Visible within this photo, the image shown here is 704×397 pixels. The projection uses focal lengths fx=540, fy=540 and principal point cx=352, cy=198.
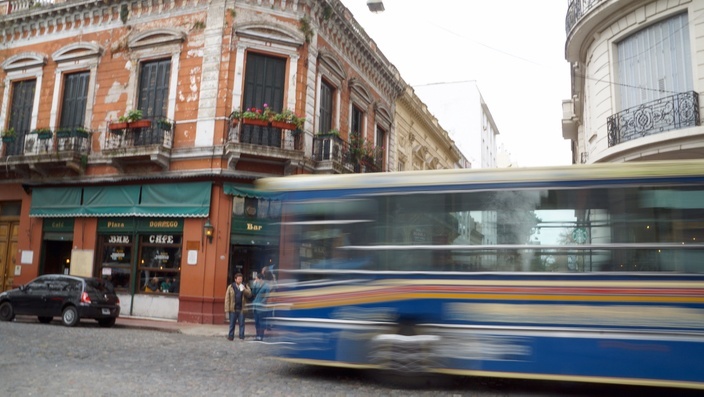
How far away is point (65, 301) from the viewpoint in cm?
1536

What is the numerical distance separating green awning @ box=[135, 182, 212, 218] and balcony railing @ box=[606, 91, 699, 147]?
1193 cm

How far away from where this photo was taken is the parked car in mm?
15180

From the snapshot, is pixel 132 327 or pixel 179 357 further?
pixel 132 327

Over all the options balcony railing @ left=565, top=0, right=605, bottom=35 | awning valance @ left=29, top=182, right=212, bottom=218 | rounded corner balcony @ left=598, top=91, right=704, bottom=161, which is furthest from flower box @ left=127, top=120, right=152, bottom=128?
rounded corner balcony @ left=598, top=91, right=704, bottom=161

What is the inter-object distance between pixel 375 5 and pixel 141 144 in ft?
29.5

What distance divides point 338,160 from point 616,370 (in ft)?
42.5

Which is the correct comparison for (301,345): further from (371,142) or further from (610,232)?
(371,142)

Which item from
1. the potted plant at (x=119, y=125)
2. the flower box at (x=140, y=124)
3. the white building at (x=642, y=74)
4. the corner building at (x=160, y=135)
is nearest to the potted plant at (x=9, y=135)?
the corner building at (x=160, y=135)

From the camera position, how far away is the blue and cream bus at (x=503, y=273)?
7.24 m

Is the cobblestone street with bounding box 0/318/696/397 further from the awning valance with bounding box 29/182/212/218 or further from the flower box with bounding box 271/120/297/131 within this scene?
the flower box with bounding box 271/120/297/131

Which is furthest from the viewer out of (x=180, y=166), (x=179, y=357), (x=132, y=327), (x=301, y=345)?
(x=180, y=166)

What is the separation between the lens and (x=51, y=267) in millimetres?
20203

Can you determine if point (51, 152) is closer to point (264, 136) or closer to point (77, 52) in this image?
point (77, 52)

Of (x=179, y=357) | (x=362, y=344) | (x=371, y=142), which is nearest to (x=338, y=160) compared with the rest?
(x=371, y=142)
